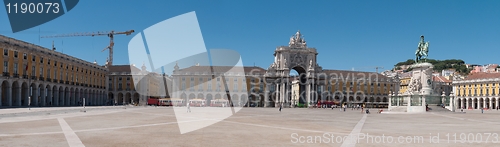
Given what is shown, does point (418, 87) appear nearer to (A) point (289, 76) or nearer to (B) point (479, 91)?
(A) point (289, 76)

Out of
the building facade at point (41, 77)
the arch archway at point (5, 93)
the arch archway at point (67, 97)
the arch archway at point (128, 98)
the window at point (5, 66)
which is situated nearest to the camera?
the window at point (5, 66)

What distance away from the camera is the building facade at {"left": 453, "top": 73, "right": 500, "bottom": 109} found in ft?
340

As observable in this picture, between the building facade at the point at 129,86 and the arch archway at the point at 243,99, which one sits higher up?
the building facade at the point at 129,86

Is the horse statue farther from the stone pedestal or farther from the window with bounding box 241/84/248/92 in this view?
the window with bounding box 241/84/248/92

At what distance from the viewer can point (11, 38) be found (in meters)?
55.8

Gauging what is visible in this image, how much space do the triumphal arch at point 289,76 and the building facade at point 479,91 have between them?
124ft

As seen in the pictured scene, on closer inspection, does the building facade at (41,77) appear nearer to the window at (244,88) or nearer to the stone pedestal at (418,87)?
the window at (244,88)

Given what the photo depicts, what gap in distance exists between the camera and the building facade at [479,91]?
340ft

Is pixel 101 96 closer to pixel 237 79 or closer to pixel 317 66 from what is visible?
pixel 237 79

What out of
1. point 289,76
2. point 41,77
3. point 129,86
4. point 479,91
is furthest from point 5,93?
point 479,91

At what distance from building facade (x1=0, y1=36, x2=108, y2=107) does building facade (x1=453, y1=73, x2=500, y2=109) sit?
86.3 metres

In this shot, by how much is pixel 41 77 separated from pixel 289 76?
51.4 metres

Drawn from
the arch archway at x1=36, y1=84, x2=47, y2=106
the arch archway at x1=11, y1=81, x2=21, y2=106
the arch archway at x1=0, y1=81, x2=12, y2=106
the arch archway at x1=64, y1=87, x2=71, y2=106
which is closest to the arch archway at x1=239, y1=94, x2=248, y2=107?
the arch archway at x1=64, y1=87, x2=71, y2=106

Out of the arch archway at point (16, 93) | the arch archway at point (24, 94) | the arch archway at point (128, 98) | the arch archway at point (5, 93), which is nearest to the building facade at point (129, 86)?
the arch archway at point (128, 98)
